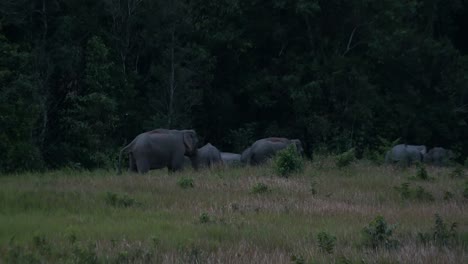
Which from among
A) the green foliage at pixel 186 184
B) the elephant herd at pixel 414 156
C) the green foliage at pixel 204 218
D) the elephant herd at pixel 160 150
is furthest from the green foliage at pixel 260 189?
the elephant herd at pixel 414 156

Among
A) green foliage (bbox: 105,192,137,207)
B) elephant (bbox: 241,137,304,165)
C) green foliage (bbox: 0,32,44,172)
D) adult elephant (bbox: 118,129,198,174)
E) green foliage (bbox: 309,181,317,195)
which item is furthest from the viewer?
elephant (bbox: 241,137,304,165)

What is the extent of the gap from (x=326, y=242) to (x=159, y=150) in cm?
1266

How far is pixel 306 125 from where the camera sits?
37.5m

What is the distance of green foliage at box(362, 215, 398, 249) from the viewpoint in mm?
10063

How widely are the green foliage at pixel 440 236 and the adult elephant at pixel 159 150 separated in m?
12.0

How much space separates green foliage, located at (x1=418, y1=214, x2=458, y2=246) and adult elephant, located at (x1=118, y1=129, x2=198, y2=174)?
39.4 ft

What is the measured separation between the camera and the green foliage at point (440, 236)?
33.8ft

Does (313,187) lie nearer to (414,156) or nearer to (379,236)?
(379,236)

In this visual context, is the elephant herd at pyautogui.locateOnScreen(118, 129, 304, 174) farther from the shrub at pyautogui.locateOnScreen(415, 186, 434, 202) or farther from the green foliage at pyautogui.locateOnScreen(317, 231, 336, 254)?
the green foliage at pyautogui.locateOnScreen(317, 231, 336, 254)

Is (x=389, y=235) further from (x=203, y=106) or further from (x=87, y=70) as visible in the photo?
(x=203, y=106)

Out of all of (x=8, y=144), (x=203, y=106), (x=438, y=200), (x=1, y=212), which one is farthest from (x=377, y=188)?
(x=203, y=106)

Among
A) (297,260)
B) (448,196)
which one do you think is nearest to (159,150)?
(448,196)

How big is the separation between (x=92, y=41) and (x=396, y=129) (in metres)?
15.6

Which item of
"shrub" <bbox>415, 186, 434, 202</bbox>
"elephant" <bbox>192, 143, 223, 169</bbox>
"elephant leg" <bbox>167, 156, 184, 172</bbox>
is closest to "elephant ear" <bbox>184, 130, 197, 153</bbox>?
"elephant leg" <bbox>167, 156, 184, 172</bbox>
